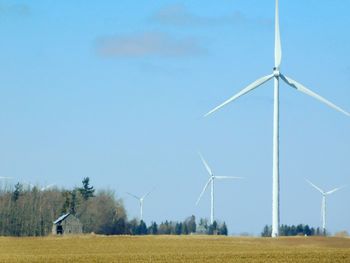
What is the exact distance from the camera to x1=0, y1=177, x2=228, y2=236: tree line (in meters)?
140

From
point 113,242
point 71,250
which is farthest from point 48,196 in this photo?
point 71,250

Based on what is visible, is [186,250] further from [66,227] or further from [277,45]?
[66,227]

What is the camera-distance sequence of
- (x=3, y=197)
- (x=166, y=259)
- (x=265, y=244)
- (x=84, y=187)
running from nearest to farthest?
1. (x=166, y=259)
2. (x=265, y=244)
3. (x=3, y=197)
4. (x=84, y=187)

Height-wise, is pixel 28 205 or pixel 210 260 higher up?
pixel 28 205

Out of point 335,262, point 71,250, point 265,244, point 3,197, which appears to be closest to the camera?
point 335,262

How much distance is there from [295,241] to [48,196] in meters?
75.1

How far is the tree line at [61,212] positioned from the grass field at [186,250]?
44.8 meters

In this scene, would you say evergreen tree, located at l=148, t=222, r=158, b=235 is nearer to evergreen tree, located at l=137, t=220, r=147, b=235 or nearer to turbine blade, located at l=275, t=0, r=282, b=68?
evergreen tree, located at l=137, t=220, r=147, b=235

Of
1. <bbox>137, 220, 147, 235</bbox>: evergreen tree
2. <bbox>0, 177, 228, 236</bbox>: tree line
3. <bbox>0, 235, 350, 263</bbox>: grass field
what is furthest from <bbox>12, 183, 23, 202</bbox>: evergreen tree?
<bbox>0, 235, 350, 263</bbox>: grass field

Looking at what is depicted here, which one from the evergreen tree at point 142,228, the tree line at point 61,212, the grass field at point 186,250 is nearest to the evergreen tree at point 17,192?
the tree line at point 61,212

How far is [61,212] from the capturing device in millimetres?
151000

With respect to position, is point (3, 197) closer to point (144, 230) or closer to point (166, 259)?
point (144, 230)

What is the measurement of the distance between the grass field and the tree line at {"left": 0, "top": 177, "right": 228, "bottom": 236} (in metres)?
44.8

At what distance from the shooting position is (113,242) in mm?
87875
